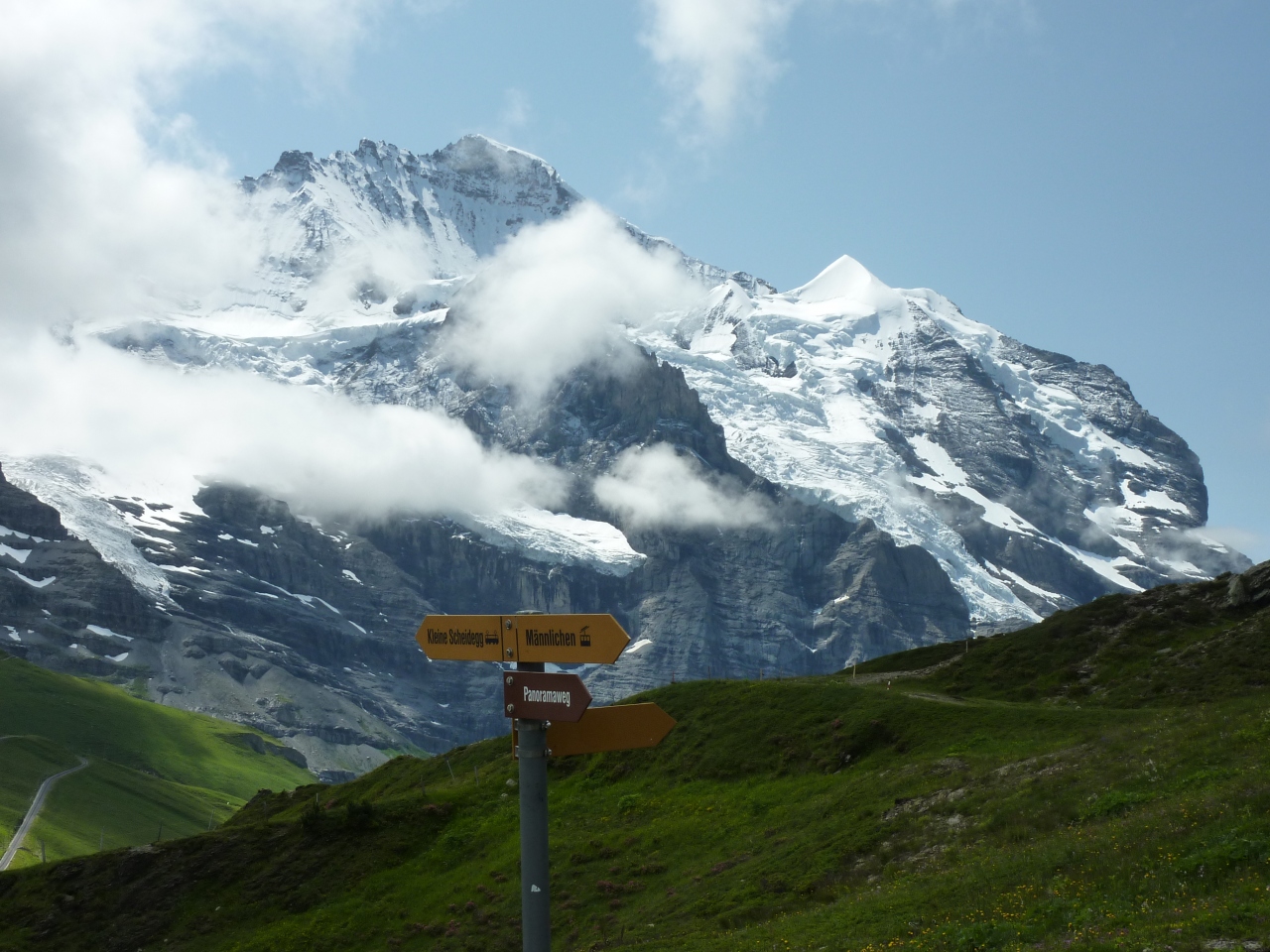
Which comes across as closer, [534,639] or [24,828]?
[534,639]

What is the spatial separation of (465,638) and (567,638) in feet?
6.60

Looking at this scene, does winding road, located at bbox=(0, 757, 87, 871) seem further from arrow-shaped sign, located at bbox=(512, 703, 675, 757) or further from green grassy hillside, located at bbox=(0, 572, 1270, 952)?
arrow-shaped sign, located at bbox=(512, 703, 675, 757)

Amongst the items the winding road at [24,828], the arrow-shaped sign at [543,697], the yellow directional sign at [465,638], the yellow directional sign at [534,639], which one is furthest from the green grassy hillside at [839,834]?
the winding road at [24,828]

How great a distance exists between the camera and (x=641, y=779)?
58.1 meters

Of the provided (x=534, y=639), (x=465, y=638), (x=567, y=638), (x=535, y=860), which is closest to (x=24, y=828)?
(x=465, y=638)

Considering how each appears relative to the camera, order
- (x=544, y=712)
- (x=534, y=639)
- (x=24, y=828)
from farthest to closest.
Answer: (x=24, y=828), (x=534, y=639), (x=544, y=712)

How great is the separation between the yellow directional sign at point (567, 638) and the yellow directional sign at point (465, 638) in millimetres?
361

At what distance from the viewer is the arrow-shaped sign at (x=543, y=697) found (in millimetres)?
15344

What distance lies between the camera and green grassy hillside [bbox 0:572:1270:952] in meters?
24.2

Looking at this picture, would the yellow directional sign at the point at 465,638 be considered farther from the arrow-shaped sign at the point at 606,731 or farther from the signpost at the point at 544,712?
the arrow-shaped sign at the point at 606,731

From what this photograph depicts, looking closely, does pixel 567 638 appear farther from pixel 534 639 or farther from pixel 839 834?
Result: pixel 839 834

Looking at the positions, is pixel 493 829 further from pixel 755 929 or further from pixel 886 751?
pixel 755 929

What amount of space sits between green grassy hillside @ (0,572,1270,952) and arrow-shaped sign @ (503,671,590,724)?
11.2 meters

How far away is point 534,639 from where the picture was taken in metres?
16.0
